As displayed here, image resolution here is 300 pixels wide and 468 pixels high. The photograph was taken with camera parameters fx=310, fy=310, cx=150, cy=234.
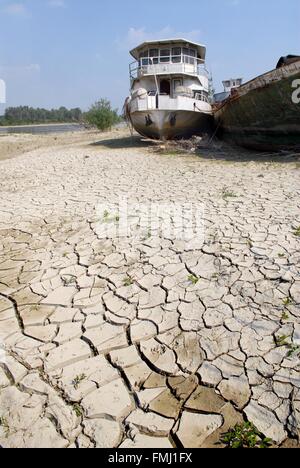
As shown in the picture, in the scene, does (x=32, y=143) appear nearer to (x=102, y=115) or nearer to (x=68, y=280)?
(x=102, y=115)

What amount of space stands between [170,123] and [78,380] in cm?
1003

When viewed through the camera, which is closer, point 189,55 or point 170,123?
point 170,123

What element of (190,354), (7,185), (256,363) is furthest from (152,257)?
(7,185)

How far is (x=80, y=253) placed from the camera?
3645 millimetres

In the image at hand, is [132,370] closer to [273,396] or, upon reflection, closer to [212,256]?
[273,396]

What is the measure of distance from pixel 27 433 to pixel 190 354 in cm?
112

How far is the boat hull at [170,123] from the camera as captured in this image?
10.6 meters

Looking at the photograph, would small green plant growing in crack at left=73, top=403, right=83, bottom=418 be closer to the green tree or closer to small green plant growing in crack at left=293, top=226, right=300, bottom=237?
small green plant growing in crack at left=293, top=226, right=300, bottom=237

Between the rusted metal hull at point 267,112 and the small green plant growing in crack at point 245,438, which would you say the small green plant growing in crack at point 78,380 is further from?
the rusted metal hull at point 267,112

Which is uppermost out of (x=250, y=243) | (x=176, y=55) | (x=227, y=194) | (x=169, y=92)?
→ (x=176, y=55)

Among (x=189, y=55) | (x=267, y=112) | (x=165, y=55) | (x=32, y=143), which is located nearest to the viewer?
(x=267, y=112)

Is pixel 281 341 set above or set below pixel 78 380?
above

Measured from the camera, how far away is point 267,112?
781 cm

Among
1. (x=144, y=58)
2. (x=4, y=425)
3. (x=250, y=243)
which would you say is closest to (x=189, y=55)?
(x=144, y=58)
